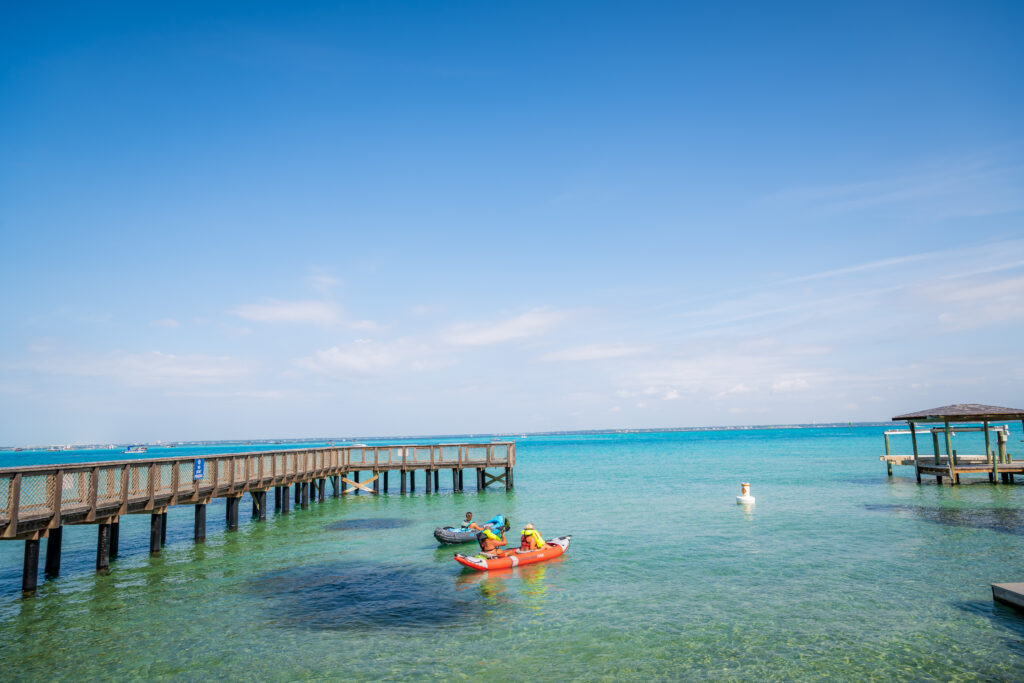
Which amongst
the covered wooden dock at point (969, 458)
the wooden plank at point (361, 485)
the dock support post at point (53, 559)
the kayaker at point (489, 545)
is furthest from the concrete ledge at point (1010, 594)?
the wooden plank at point (361, 485)

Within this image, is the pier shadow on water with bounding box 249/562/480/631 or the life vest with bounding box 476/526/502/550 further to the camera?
the life vest with bounding box 476/526/502/550

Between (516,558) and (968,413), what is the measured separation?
1042 inches

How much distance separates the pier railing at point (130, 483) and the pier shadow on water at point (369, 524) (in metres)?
4.06

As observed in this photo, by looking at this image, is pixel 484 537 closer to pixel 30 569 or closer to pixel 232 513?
pixel 30 569

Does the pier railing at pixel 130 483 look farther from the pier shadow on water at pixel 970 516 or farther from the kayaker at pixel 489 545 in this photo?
the pier shadow on water at pixel 970 516

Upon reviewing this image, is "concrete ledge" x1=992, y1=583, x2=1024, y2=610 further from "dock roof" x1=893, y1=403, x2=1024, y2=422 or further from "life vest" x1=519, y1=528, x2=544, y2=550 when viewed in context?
"dock roof" x1=893, y1=403, x2=1024, y2=422

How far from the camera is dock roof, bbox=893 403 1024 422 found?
1209 inches

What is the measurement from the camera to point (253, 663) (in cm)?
1138

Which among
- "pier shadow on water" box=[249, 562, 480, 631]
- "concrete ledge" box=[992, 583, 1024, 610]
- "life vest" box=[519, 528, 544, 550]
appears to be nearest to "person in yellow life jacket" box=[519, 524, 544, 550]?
"life vest" box=[519, 528, 544, 550]

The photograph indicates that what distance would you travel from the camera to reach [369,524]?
90.9ft

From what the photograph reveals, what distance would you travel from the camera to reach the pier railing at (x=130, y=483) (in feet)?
49.1

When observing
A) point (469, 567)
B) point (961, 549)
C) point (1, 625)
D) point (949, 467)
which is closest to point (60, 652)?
point (1, 625)

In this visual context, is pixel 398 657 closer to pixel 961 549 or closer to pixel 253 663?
pixel 253 663

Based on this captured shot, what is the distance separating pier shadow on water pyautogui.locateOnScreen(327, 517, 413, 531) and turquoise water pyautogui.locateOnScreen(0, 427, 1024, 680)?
1.05ft
